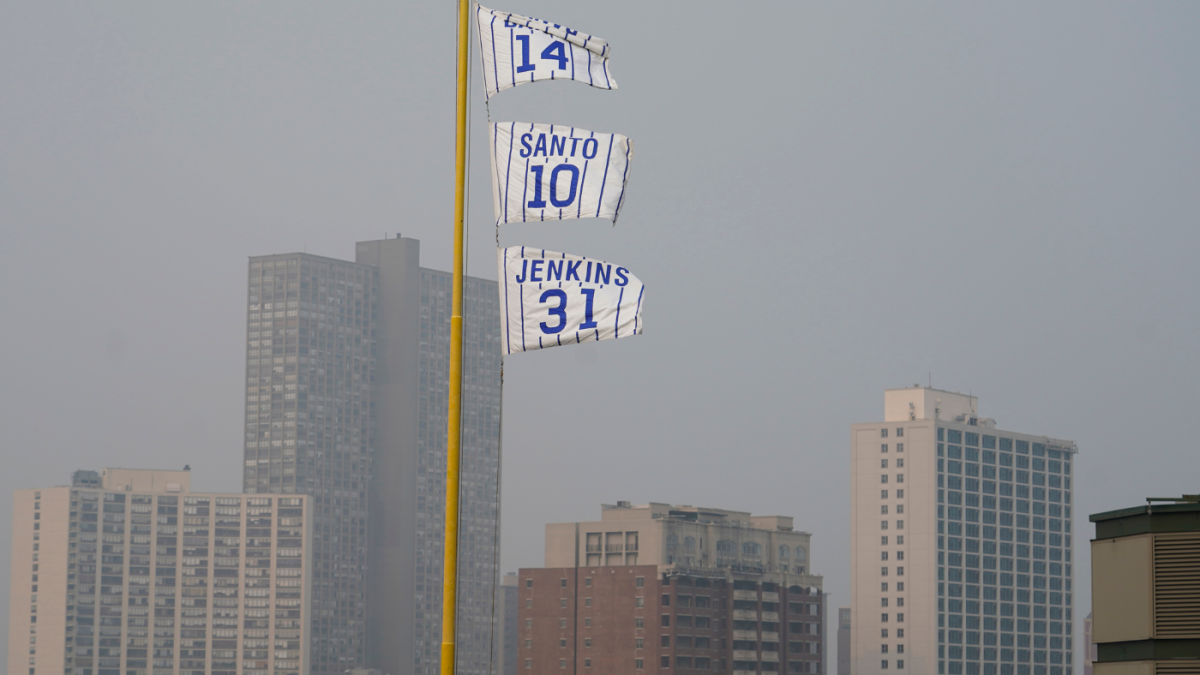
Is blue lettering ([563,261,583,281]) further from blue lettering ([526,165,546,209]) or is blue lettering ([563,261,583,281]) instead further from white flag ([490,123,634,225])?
blue lettering ([526,165,546,209])

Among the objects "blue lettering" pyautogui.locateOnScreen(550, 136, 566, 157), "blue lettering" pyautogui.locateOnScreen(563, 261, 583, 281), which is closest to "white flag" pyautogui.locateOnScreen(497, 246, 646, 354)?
"blue lettering" pyautogui.locateOnScreen(563, 261, 583, 281)

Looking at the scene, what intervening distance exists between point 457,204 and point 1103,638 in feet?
49.0

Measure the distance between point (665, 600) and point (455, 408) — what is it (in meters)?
161

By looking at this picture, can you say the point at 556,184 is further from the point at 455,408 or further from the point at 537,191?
the point at 455,408

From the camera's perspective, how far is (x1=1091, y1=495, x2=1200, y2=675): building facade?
25594 millimetres

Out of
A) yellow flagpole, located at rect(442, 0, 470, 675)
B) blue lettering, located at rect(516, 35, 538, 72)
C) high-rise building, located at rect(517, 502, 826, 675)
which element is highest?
blue lettering, located at rect(516, 35, 538, 72)

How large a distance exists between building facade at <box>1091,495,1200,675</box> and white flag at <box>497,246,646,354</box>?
1160 cm

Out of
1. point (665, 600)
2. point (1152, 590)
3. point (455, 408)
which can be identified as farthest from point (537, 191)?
point (665, 600)

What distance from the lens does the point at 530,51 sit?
61.8 ft

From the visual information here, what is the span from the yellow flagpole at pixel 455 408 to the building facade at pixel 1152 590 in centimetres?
1325

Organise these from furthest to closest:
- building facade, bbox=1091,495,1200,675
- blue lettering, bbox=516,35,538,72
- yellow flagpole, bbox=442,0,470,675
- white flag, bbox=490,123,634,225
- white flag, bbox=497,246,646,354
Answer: building facade, bbox=1091,495,1200,675 < blue lettering, bbox=516,35,538,72 < white flag, bbox=497,246,646,354 < white flag, bbox=490,123,634,225 < yellow flagpole, bbox=442,0,470,675

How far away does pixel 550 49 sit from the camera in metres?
18.9

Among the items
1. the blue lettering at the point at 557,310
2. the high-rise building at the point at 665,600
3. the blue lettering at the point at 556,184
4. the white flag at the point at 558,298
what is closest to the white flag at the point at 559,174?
the blue lettering at the point at 556,184

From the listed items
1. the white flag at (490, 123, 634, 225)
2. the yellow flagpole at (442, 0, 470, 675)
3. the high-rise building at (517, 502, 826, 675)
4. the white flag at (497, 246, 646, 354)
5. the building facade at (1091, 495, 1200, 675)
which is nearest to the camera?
the yellow flagpole at (442, 0, 470, 675)
